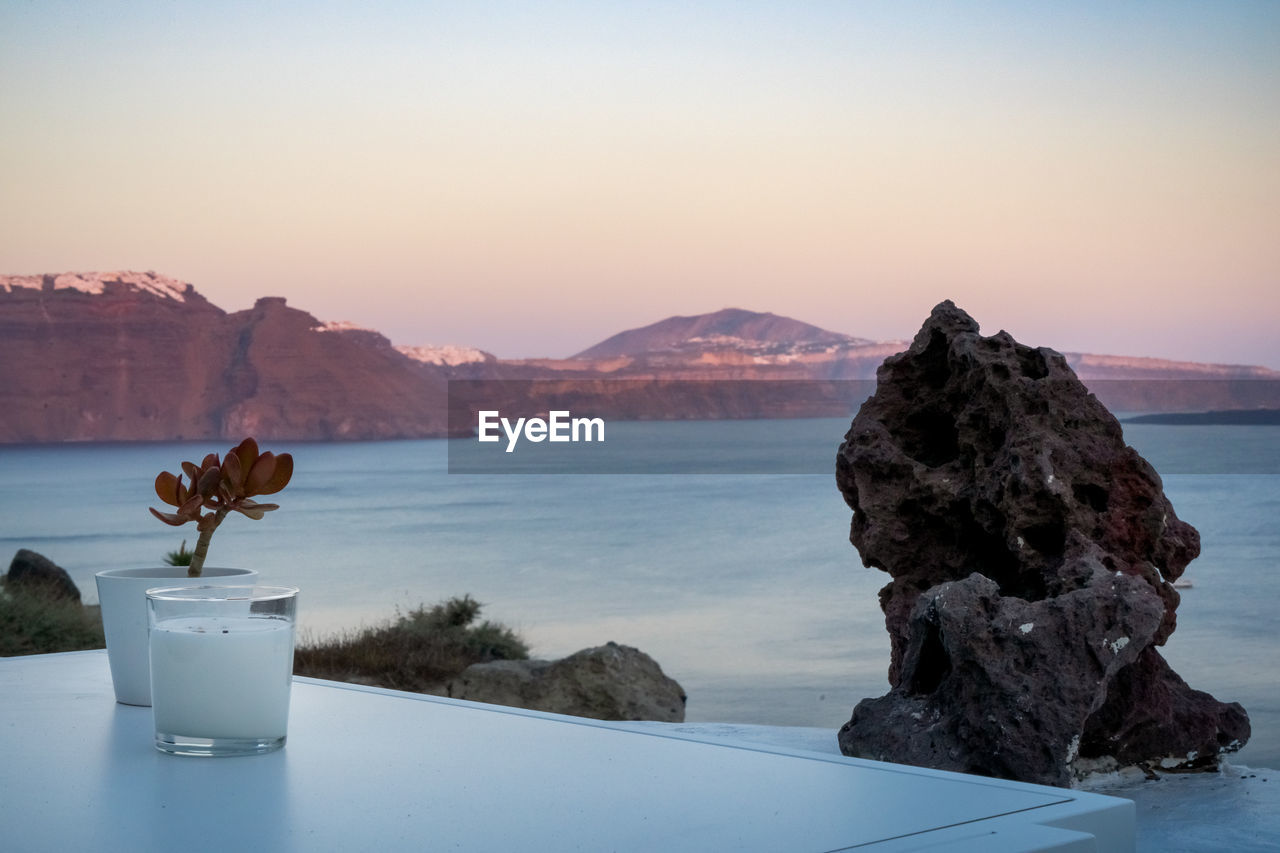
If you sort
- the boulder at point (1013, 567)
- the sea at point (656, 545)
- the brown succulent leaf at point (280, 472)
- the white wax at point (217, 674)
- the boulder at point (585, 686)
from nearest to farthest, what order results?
the white wax at point (217, 674), the brown succulent leaf at point (280, 472), the boulder at point (1013, 567), the boulder at point (585, 686), the sea at point (656, 545)

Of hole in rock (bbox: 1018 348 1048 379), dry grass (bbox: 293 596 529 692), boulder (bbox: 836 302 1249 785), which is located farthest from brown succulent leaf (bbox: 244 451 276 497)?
dry grass (bbox: 293 596 529 692)

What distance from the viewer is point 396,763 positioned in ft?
3.74

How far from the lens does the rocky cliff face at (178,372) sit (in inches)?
1284

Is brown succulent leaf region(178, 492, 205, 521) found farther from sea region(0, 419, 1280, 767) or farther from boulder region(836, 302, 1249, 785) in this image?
sea region(0, 419, 1280, 767)

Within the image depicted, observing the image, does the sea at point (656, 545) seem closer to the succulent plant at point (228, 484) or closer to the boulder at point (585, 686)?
the boulder at point (585, 686)

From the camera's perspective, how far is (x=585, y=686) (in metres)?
7.21

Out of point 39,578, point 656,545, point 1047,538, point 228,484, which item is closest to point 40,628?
point 39,578

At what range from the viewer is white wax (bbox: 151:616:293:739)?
116 centimetres

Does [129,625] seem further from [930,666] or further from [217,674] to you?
[930,666]

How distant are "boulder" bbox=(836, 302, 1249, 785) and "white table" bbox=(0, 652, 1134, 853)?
2324 millimetres

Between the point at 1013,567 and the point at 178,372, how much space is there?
1356 inches

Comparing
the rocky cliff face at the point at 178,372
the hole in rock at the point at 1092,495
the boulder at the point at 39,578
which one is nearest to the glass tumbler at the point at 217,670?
the hole in rock at the point at 1092,495

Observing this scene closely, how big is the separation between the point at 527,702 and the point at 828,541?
14.3m

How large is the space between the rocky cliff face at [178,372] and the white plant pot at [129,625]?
30.5 m
